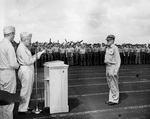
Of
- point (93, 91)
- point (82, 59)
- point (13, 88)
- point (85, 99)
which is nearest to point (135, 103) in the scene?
point (85, 99)

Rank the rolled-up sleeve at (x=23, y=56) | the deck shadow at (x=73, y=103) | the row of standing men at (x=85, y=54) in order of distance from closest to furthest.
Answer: the rolled-up sleeve at (x=23, y=56), the deck shadow at (x=73, y=103), the row of standing men at (x=85, y=54)

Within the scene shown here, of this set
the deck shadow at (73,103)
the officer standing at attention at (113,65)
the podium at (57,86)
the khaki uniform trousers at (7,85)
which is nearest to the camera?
the khaki uniform trousers at (7,85)

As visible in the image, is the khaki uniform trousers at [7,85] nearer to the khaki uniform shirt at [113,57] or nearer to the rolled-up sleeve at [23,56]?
the rolled-up sleeve at [23,56]

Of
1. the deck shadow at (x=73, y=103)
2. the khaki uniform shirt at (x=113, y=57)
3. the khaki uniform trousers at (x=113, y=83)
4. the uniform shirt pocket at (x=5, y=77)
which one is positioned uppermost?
the khaki uniform shirt at (x=113, y=57)

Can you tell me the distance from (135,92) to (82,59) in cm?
1342

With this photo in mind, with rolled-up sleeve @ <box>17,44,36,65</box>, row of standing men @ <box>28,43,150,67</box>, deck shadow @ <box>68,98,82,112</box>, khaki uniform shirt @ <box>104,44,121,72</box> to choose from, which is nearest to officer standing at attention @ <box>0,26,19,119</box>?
rolled-up sleeve @ <box>17,44,36,65</box>

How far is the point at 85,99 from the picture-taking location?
8.43 m

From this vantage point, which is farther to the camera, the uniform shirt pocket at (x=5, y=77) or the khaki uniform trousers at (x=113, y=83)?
the khaki uniform trousers at (x=113, y=83)

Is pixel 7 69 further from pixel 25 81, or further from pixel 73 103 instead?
pixel 73 103

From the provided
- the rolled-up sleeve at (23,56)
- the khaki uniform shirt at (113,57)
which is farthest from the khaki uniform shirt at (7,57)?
the khaki uniform shirt at (113,57)

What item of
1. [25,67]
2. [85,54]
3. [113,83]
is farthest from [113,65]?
[85,54]

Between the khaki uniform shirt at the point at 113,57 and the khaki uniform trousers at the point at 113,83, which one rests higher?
the khaki uniform shirt at the point at 113,57

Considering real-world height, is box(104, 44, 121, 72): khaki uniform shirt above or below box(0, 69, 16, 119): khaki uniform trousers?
above

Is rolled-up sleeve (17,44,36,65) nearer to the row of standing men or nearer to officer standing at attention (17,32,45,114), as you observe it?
officer standing at attention (17,32,45,114)
